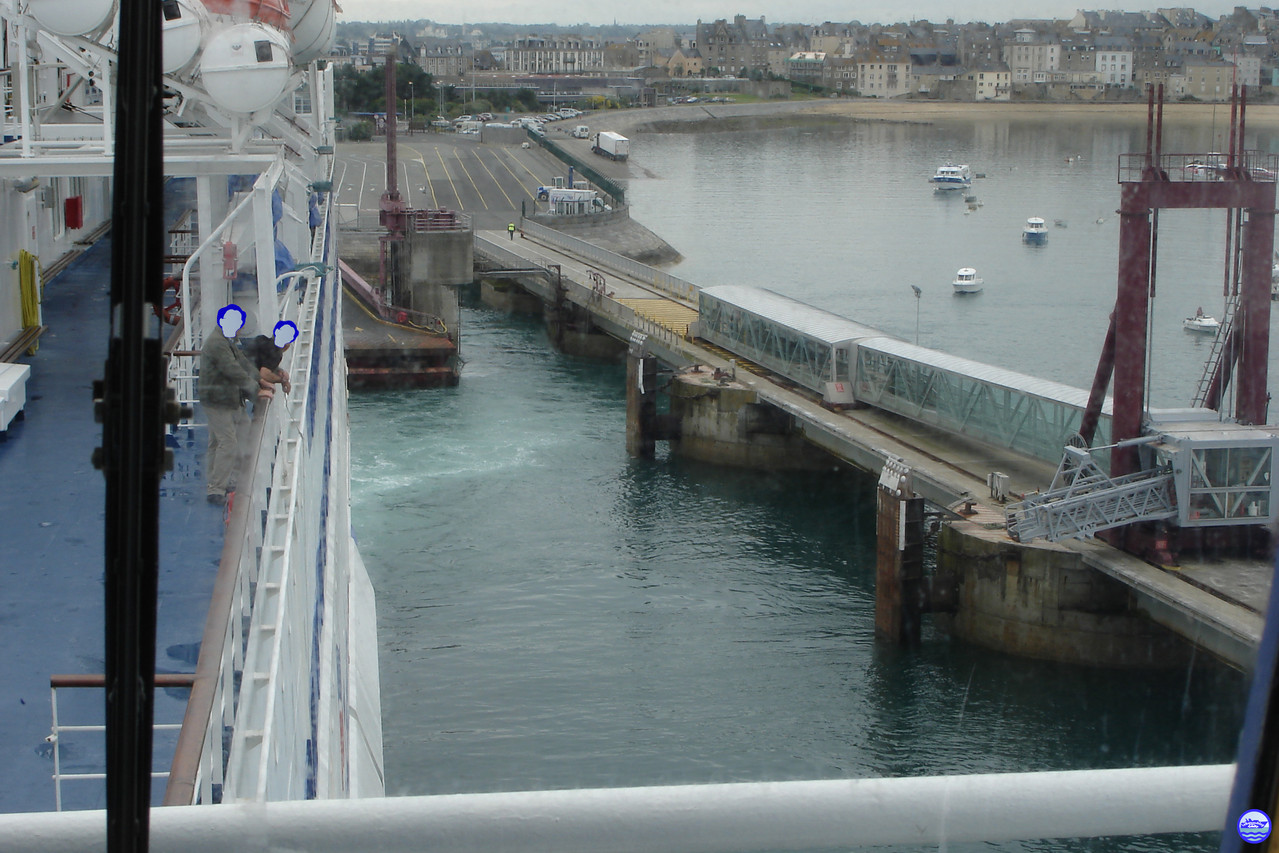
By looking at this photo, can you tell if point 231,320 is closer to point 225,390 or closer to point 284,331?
point 225,390

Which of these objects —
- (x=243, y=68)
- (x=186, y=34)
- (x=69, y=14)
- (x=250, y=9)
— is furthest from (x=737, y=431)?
(x=69, y=14)

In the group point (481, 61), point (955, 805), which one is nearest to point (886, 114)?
point (481, 61)

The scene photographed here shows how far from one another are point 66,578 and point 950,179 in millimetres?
63346

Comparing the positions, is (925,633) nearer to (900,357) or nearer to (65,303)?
(900,357)

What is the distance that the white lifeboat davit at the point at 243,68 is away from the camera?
6.99m

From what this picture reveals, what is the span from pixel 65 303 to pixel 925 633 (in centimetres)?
1035

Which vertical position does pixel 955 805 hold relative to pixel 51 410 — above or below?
above

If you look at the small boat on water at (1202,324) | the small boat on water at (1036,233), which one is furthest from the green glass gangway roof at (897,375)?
the small boat on water at (1036,233)

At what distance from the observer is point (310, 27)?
39.4 feet

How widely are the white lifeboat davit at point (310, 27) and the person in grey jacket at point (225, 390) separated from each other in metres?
6.99

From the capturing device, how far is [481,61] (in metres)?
17.0

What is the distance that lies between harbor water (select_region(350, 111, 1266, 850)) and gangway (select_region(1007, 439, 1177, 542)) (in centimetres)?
146

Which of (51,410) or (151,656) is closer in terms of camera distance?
(151,656)

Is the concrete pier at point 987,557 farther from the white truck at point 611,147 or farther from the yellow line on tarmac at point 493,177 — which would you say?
the white truck at point 611,147
